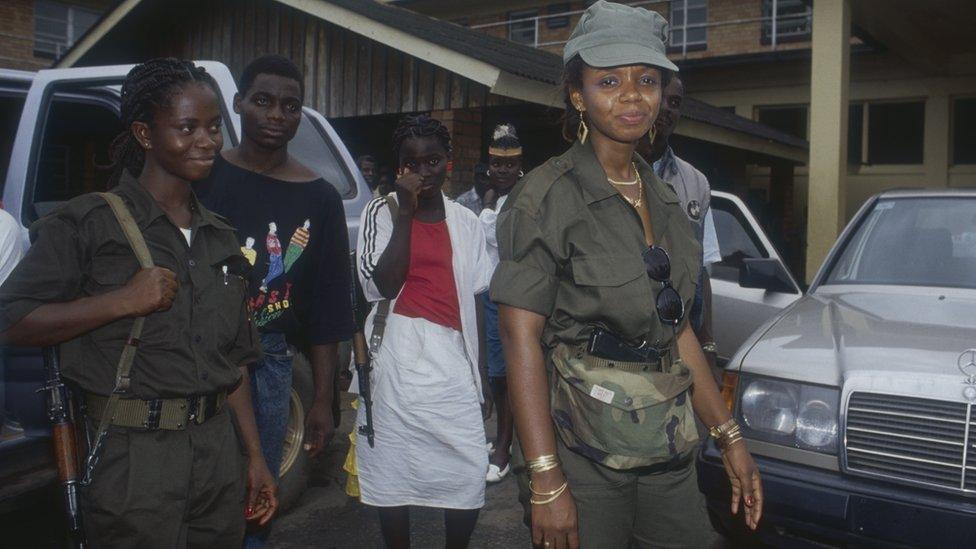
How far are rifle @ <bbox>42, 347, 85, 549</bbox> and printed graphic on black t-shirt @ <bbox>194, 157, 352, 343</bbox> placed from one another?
0.73 meters

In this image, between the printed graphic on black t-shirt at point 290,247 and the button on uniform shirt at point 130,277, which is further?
the printed graphic on black t-shirt at point 290,247

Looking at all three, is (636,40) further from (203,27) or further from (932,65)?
(932,65)

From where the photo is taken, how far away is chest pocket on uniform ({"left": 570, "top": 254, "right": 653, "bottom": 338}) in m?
2.00

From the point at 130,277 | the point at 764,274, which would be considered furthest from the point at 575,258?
the point at 764,274

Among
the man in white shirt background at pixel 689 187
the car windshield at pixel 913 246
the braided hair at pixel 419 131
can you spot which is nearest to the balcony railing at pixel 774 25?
the car windshield at pixel 913 246

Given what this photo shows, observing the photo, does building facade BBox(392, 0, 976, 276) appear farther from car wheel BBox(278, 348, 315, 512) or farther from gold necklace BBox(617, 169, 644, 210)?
gold necklace BBox(617, 169, 644, 210)

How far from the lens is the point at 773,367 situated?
10.6ft

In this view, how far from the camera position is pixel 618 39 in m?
2.08

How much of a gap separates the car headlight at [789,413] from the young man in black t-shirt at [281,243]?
1566 millimetres

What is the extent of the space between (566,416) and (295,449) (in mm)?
2462

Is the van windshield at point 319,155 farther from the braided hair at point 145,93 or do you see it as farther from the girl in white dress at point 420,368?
the braided hair at point 145,93

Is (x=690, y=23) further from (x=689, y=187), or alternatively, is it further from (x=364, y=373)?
(x=364, y=373)

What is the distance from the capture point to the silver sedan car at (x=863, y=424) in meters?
2.81

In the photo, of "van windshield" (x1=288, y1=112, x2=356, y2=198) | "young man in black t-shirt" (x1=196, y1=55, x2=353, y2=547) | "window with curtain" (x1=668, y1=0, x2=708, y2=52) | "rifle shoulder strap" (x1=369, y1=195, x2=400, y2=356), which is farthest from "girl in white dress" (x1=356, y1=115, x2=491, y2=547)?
"window with curtain" (x1=668, y1=0, x2=708, y2=52)
